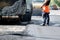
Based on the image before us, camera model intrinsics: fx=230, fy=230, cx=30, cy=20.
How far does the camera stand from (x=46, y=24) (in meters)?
13.7

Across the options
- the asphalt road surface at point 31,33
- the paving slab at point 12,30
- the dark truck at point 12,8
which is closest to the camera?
the asphalt road surface at point 31,33

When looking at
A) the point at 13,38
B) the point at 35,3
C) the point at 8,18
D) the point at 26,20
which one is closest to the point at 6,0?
the point at 8,18

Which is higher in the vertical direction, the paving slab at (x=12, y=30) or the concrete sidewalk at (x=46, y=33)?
the paving slab at (x=12, y=30)

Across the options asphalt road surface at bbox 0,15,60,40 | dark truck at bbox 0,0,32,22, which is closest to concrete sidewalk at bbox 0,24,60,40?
asphalt road surface at bbox 0,15,60,40

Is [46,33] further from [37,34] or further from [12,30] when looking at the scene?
[12,30]

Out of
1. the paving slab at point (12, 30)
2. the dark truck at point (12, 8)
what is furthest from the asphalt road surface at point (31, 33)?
the dark truck at point (12, 8)

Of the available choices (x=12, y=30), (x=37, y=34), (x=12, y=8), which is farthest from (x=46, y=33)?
(x=12, y=8)

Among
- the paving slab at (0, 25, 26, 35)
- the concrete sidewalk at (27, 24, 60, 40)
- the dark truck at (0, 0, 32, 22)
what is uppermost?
the dark truck at (0, 0, 32, 22)

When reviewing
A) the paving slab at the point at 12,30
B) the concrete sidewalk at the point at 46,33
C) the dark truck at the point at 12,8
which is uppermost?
the dark truck at the point at 12,8

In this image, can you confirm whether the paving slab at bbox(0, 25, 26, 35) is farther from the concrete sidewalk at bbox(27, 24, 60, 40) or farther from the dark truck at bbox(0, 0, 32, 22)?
the dark truck at bbox(0, 0, 32, 22)

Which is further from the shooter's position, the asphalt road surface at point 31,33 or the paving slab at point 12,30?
the paving slab at point 12,30

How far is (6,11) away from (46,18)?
2452mm

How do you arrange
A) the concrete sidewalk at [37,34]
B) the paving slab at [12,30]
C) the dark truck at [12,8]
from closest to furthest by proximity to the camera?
the concrete sidewalk at [37,34] → the paving slab at [12,30] → the dark truck at [12,8]

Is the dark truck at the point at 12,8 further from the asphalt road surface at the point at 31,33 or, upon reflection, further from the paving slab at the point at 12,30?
the asphalt road surface at the point at 31,33
